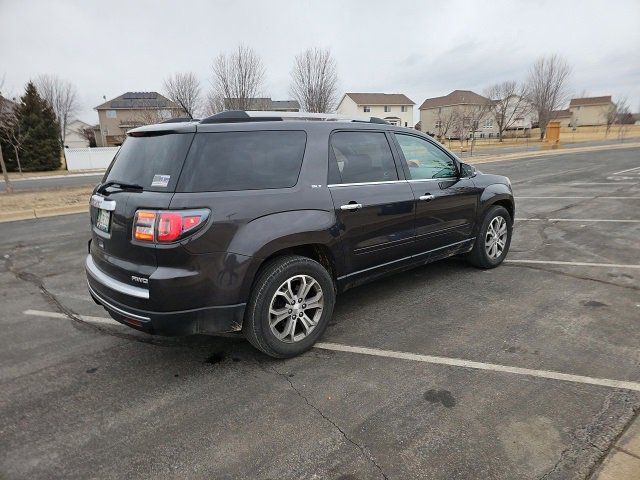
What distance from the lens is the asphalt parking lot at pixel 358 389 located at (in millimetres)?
2334

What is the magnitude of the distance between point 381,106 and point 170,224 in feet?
249

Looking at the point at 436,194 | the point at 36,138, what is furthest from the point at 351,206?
the point at 36,138

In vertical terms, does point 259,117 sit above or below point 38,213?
above

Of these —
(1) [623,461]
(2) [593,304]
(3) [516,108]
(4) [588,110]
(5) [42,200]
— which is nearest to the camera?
(1) [623,461]

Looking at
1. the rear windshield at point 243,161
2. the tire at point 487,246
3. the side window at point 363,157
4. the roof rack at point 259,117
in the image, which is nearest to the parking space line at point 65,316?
the rear windshield at point 243,161

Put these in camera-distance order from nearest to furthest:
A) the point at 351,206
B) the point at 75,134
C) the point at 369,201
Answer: the point at 351,206 < the point at 369,201 < the point at 75,134

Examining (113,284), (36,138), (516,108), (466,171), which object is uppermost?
(516,108)

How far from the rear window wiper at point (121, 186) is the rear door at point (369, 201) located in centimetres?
148

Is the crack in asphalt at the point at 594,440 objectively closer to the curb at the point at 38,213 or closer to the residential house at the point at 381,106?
the curb at the point at 38,213

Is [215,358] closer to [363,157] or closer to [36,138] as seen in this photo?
[363,157]

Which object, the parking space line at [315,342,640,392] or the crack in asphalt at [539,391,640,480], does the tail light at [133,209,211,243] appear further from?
the crack in asphalt at [539,391,640,480]

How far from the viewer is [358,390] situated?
2.94 metres

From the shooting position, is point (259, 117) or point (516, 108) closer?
point (259, 117)

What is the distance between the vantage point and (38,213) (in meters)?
10.2
